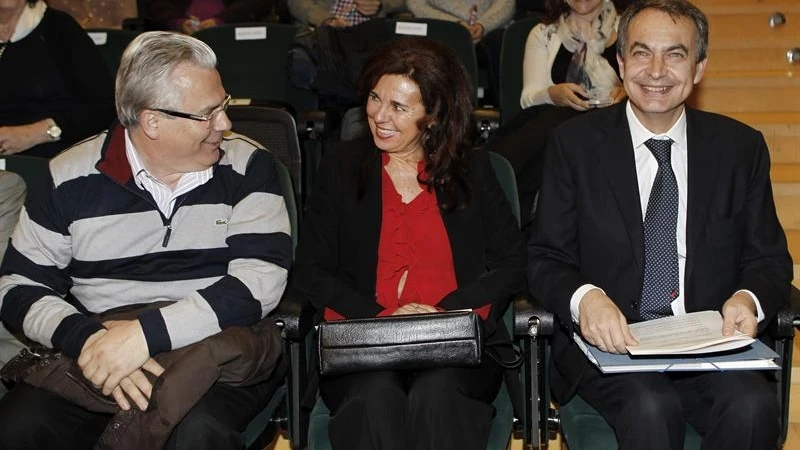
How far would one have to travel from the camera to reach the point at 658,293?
267 cm

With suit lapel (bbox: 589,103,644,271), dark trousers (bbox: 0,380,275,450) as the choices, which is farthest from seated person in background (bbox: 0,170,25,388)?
suit lapel (bbox: 589,103,644,271)

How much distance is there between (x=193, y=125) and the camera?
2.59 metres

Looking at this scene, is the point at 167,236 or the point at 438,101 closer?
the point at 167,236

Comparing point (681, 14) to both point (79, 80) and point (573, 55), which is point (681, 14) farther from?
point (79, 80)

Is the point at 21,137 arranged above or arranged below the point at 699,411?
above

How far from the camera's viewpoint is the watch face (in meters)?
3.71

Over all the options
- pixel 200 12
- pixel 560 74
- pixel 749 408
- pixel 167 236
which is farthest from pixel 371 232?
pixel 200 12

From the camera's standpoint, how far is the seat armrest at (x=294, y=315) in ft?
8.59

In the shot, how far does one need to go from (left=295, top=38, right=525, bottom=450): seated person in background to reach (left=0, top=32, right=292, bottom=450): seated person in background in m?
0.22

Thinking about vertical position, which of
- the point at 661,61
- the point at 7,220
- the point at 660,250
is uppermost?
the point at 661,61

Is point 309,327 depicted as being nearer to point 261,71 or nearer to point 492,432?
point 492,432

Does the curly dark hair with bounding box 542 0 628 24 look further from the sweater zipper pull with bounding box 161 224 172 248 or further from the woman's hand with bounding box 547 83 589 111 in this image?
the sweater zipper pull with bounding box 161 224 172 248

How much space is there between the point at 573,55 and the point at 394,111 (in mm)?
1456

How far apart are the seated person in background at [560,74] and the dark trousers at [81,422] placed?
1.59 metres
